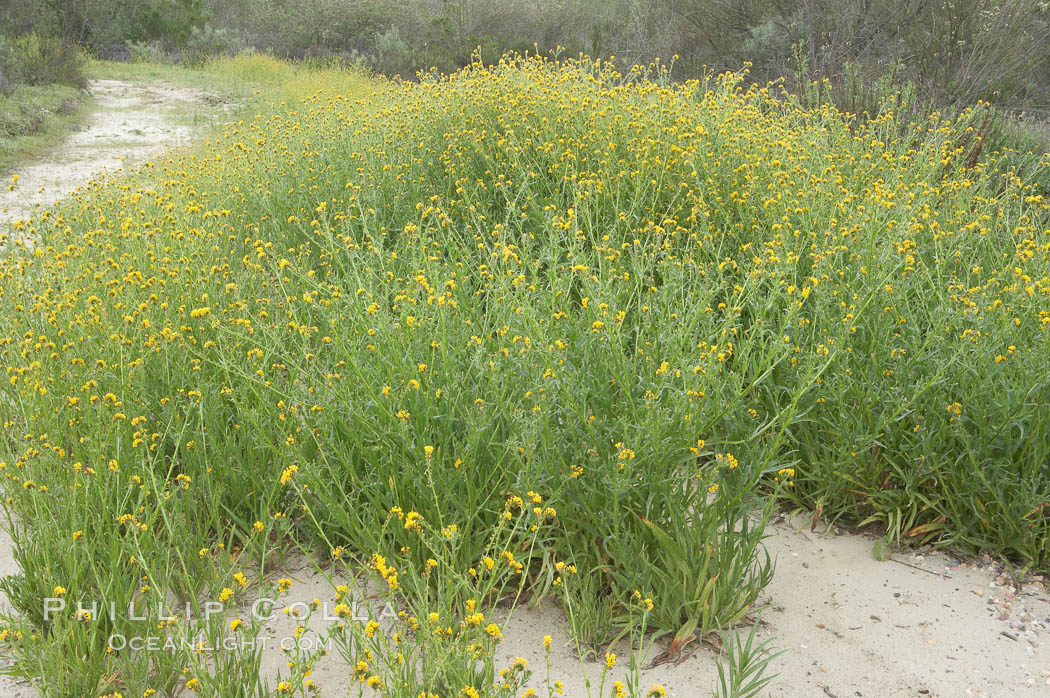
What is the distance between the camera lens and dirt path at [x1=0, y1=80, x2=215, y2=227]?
7344 mm

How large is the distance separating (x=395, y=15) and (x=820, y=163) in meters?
20.5

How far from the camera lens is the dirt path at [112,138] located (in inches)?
289

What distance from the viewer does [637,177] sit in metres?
4.39

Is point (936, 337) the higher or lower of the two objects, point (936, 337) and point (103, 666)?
the higher

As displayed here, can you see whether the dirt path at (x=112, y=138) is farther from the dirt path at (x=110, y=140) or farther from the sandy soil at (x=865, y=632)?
the sandy soil at (x=865, y=632)

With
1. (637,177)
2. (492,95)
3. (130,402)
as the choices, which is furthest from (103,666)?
(492,95)

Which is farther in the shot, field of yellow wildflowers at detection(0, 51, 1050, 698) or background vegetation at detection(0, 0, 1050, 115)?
background vegetation at detection(0, 0, 1050, 115)

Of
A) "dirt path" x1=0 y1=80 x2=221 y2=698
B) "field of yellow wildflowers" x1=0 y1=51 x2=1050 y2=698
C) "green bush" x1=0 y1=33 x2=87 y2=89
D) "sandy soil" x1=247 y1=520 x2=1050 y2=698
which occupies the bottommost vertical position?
"sandy soil" x1=247 y1=520 x2=1050 y2=698

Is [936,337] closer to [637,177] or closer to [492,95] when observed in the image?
[637,177]

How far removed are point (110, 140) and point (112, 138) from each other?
0.50 ft

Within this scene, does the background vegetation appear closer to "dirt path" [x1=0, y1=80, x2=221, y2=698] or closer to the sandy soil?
"dirt path" [x1=0, y1=80, x2=221, y2=698]

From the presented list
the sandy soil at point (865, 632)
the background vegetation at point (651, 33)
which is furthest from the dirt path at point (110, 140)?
the background vegetation at point (651, 33)

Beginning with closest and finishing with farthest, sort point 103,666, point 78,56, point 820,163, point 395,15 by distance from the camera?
point 103,666
point 820,163
point 78,56
point 395,15

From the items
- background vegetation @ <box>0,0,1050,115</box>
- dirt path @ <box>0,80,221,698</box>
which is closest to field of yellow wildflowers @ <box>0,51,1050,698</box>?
dirt path @ <box>0,80,221,698</box>
